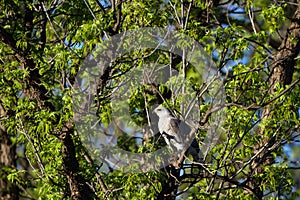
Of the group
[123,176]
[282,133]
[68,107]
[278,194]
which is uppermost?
[68,107]

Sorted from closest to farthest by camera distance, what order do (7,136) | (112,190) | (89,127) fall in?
(112,190)
(89,127)
(7,136)

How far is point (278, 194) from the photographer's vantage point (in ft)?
30.4

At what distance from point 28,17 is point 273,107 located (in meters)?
4.53

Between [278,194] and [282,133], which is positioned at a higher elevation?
[282,133]

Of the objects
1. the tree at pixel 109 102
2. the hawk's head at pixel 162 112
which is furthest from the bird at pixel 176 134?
the tree at pixel 109 102

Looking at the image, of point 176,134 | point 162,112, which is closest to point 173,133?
point 176,134

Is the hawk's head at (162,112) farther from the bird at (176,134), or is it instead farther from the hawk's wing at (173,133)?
the hawk's wing at (173,133)

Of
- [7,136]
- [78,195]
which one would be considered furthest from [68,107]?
[7,136]

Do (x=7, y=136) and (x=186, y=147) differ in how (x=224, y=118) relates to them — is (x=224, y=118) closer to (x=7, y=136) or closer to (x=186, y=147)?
(x=186, y=147)

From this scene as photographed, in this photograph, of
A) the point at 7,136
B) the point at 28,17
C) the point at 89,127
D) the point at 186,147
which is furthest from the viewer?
the point at 7,136

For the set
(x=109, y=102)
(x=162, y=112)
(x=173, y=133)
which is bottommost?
(x=173, y=133)

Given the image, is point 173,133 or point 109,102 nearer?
point 173,133

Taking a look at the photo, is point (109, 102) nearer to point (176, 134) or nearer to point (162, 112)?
point (162, 112)

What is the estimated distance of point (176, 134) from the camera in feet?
28.2
